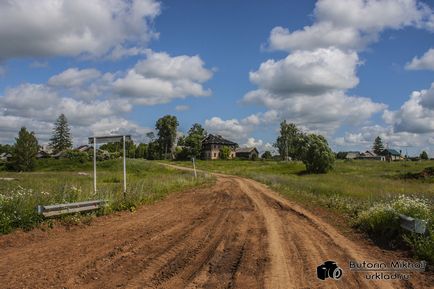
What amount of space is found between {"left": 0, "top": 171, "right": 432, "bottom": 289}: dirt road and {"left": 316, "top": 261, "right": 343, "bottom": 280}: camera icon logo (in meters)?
0.12

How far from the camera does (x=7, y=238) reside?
1144 cm

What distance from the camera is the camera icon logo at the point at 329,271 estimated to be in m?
8.02

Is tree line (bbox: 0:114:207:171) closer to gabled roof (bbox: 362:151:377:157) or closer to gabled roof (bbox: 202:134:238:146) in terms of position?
gabled roof (bbox: 202:134:238:146)

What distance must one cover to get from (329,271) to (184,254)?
3065 millimetres

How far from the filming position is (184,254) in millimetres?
9719

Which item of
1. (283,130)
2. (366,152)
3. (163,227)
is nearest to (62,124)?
(283,130)

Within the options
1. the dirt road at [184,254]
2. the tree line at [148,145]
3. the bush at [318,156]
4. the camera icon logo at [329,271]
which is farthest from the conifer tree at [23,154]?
the camera icon logo at [329,271]

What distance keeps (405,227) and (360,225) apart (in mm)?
3073

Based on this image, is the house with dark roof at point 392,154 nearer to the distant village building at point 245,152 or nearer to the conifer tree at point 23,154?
the distant village building at point 245,152

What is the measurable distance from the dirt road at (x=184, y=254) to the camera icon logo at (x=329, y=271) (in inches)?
4.6

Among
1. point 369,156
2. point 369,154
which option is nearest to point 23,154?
point 369,156

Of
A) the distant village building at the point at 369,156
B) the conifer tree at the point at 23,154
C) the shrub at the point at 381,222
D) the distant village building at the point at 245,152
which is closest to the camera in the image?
the shrub at the point at 381,222

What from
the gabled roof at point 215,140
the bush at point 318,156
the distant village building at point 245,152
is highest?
the gabled roof at point 215,140

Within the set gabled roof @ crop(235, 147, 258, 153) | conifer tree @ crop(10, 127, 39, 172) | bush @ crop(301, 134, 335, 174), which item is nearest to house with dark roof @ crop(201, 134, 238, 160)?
gabled roof @ crop(235, 147, 258, 153)
